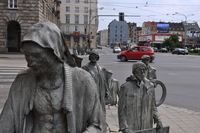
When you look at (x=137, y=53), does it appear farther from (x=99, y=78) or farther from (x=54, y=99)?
(x=54, y=99)

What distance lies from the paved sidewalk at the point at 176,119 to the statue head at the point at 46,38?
4.38 m

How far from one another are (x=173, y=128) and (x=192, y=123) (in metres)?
0.75

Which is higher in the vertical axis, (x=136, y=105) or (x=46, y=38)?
(x=46, y=38)

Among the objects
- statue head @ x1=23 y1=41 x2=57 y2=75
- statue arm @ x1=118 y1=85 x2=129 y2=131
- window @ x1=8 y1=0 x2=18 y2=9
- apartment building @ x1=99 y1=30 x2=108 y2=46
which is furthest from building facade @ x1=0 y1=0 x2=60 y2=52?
apartment building @ x1=99 y1=30 x2=108 y2=46

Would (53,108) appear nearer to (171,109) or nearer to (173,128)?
(173,128)

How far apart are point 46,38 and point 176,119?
20.2 feet

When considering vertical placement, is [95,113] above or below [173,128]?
above

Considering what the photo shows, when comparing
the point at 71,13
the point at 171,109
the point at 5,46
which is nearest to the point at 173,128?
the point at 171,109

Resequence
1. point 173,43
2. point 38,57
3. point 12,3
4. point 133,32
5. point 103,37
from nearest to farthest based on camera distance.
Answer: point 38,57
point 12,3
point 173,43
point 133,32
point 103,37

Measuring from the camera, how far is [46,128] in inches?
65.5

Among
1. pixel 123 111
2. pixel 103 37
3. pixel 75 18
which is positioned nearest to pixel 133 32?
pixel 103 37

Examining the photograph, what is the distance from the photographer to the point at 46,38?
1.50m

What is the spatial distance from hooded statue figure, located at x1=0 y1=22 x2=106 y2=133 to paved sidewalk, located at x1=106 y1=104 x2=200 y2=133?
4.15 m

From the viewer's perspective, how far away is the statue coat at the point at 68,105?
1.63m
